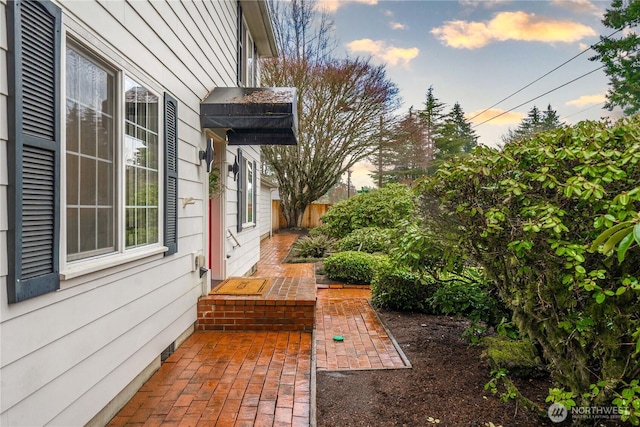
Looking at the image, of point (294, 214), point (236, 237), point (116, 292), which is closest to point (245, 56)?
point (236, 237)

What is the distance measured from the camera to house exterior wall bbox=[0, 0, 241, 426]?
1672 mm

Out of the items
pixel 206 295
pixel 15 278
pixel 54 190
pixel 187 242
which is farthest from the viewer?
pixel 206 295

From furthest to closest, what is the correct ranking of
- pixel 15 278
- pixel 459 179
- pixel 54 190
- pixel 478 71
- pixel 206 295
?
1. pixel 478 71
2. pixel 206 295
3. pixel 459 179
4. pixel 54 190
5. pixel 15 278

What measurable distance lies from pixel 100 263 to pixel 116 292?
329mm

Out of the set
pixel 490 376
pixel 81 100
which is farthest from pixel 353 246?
pixel 81 100

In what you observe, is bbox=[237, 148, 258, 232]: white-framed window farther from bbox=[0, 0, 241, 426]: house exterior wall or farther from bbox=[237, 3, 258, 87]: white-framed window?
bbox=[0, 0, 241, 426]: house exterior wall

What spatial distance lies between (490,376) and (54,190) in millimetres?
3412

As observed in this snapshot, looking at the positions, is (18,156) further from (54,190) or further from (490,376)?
(490,376)

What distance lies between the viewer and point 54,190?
1857 millimetres

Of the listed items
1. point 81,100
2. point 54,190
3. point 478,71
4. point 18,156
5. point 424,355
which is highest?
point 478,71

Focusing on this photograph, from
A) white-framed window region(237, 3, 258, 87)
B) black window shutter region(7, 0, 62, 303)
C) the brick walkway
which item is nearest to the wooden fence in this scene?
white-framed window region(237, 3, 258, 87)

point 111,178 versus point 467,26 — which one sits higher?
point 467,26

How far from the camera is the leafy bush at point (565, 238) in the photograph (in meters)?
2.04

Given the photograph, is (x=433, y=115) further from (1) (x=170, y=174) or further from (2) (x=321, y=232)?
(1) (x=170, y=174)
